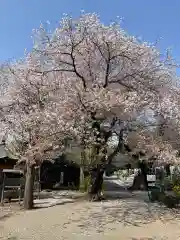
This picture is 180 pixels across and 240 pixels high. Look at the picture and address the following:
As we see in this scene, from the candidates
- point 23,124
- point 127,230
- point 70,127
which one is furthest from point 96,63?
point 127,230

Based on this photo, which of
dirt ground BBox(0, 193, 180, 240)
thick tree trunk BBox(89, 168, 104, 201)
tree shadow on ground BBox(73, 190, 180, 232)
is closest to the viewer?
dirt ground BBox(0, 193, 180, 240)

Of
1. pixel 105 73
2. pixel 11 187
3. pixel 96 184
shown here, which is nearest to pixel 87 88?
pixel 105 73

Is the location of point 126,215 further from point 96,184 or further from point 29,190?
point 29,190

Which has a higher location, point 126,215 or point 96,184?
point 96,184

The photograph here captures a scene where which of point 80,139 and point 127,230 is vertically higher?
point 80,139

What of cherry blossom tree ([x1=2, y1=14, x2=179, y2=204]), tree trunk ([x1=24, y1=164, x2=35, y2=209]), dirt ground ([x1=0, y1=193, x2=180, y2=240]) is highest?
cherry blossom tree ([x1=2, y1=14, x2=179, y2=204])

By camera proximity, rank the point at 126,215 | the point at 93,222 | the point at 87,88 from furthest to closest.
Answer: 1. the point at 87,88
2. the point at 126,215
3. the point at 93,222

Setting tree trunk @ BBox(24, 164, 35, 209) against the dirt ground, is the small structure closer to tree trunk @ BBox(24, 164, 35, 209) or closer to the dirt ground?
tree trunk @ BBox(24, 164, 35, 209)

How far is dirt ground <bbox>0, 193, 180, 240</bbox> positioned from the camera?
9352mm

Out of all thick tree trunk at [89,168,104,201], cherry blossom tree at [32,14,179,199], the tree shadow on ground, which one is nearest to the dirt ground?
the tree shadow on ground

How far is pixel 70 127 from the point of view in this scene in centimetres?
1319

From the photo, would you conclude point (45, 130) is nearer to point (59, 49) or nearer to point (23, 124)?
point (23, 124)

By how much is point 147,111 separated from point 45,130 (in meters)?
5.18

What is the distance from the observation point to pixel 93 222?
10688 millimetres
